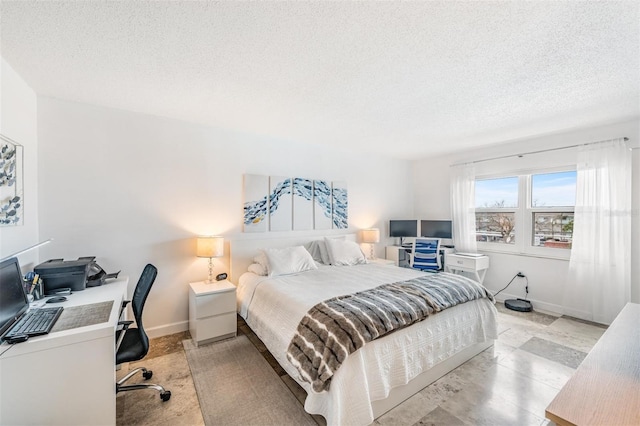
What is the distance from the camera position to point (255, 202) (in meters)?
3.48

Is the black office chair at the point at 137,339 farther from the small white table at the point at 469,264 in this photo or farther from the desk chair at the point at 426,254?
the small white table at the point at 469,264

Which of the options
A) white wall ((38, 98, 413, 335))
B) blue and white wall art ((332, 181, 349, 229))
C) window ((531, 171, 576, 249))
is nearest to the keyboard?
white wall ((38, 98, 413, 335))

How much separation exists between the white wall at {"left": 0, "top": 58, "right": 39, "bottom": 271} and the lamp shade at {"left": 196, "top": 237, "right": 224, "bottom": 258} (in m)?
1.33

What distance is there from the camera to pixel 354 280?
279cm

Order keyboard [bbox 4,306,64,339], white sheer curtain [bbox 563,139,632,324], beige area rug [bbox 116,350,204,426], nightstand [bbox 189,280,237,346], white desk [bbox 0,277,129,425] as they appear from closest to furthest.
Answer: white desk [bbox 0,277,129,425]
keyboard [bbox 4,306,64,339]
beige area rug [bbox 116,350,204,426]
nightstand [bbox 189,280,237,346]
white sheer curtain [bbox 563,139,632,324]

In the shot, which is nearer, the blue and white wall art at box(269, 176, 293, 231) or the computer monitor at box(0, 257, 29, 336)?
the computer monitor at box(0, 257, 29, 336)

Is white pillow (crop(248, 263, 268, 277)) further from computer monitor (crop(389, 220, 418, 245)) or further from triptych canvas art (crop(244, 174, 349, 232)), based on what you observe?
computer monitor (crop(389, 220, 418, 245))

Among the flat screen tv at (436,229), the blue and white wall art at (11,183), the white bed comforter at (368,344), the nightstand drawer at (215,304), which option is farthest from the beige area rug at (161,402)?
the flat screen tv at (436,229)

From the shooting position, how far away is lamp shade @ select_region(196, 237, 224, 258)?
2.89 meters

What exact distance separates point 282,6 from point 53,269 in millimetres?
2495

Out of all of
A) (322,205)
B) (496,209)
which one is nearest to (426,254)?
(496,209)

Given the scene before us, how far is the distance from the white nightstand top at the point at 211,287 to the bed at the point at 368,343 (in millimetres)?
201

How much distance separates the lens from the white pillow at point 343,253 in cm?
363

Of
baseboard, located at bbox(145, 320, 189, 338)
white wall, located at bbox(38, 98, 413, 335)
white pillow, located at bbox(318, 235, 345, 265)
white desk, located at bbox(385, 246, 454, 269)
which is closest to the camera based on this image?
white wall, located at bbox(38, 98, 413, 335)
